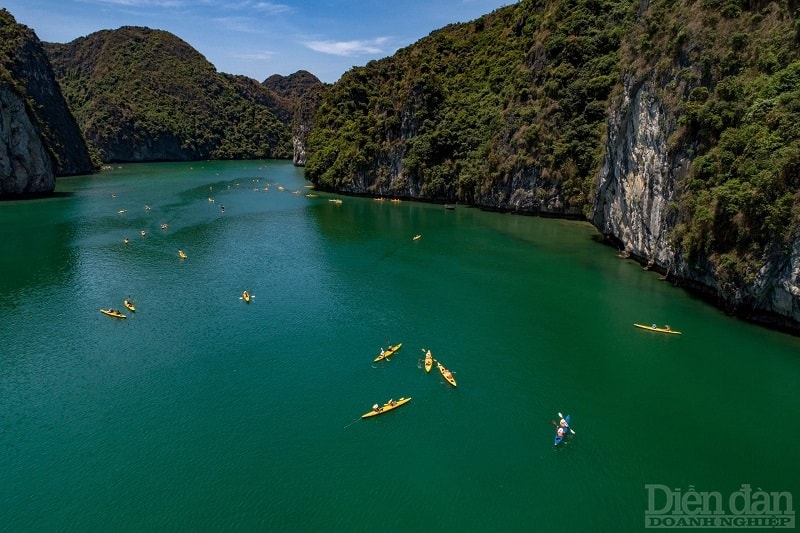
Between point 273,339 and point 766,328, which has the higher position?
point 766,328

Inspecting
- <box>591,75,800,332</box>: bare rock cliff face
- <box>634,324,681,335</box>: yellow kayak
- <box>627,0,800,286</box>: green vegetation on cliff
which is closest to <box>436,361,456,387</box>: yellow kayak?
<box>634,324,681,335</box>: yellow kayak

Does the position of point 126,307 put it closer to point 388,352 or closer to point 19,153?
point 388,352

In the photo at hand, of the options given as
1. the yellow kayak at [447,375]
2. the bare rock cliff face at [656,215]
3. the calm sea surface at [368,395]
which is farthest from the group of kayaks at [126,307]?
the bare rock cliff face at [656,215]

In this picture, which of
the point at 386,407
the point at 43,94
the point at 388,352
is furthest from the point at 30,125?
the point at 386,407

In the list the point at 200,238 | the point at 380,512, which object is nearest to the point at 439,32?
the point at 200,238

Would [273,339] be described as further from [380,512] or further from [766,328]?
[766,328]

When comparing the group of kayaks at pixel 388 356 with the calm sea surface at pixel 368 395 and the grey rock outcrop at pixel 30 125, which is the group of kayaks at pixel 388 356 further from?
the grey rock outcrop at pixel 30 125
